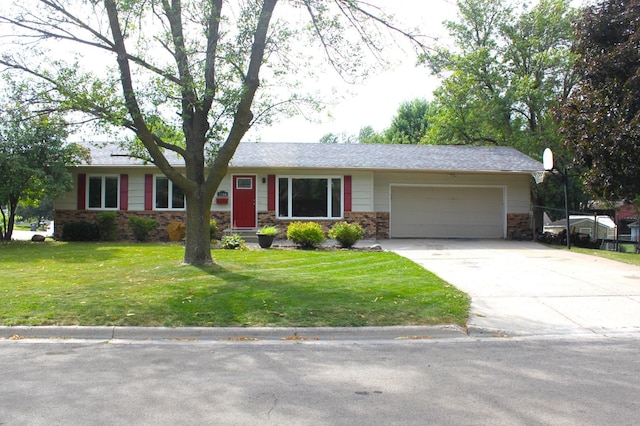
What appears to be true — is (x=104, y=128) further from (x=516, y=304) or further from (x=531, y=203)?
(x=531, y=203)

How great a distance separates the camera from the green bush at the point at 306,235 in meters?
16.3

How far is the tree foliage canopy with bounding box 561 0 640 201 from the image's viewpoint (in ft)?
42.8

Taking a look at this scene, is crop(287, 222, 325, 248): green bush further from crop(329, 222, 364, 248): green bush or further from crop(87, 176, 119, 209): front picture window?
crop(87, 176, 119, 209): front picture window

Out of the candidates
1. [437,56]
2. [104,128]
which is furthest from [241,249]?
[437,56]

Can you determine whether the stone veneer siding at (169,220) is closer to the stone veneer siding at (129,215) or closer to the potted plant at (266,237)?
the stone veneer siding at (129,215)

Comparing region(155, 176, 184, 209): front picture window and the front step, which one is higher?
region(155, 176, 184, 209): front picture window

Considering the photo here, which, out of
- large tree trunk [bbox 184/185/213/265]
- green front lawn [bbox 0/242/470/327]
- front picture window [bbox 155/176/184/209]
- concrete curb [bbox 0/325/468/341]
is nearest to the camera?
concrete curb [bbox 0/325/468/341]

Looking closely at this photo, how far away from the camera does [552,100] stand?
1094 inches

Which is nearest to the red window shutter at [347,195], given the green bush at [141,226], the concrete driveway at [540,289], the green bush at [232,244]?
the concrete driveway at [540,289]

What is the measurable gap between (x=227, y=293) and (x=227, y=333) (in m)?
1.79

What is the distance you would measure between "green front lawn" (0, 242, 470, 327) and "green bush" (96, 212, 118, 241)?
6.36 metres

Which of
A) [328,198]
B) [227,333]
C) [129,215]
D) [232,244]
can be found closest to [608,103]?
[328,198]

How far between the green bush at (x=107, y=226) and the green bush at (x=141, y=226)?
900 mm

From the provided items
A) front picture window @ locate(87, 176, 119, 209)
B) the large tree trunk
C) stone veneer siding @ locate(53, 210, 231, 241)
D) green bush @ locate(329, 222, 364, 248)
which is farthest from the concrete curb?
front picture window @ locate(87, 176, 119, 209)
